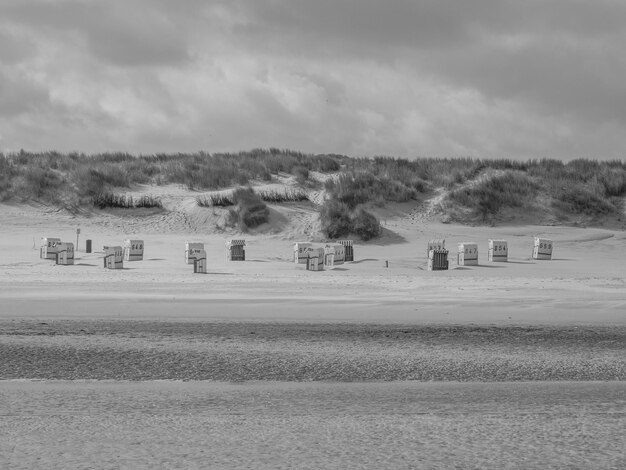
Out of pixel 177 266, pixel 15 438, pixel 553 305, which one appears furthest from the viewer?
pixel 177 266

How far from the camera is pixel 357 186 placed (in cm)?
3531

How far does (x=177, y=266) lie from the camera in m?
22.8

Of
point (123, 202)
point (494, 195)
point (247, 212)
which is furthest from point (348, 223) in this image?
point (123, 202)

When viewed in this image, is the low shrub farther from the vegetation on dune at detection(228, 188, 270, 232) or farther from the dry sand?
the dry sand

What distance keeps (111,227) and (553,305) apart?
19.9 metres

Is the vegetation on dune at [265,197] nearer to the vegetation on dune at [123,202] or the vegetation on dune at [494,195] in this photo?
the vegetation on dune at [123,202]

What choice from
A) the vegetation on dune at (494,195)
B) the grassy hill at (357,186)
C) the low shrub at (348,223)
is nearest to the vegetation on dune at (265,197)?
the grassy hill at (357,186)

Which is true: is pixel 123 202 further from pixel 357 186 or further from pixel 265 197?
pixel 357 186

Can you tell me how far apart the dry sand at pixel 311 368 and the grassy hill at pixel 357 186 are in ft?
41.2

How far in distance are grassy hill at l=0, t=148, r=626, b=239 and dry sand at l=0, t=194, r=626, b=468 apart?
41.2 ft

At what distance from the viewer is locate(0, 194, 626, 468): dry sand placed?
5645 mm

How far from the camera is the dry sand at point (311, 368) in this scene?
222 inches

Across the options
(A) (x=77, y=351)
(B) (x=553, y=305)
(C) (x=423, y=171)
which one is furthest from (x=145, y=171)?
(A) (x=77, y=351)

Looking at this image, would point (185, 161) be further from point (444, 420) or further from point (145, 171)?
point (444, 420)
